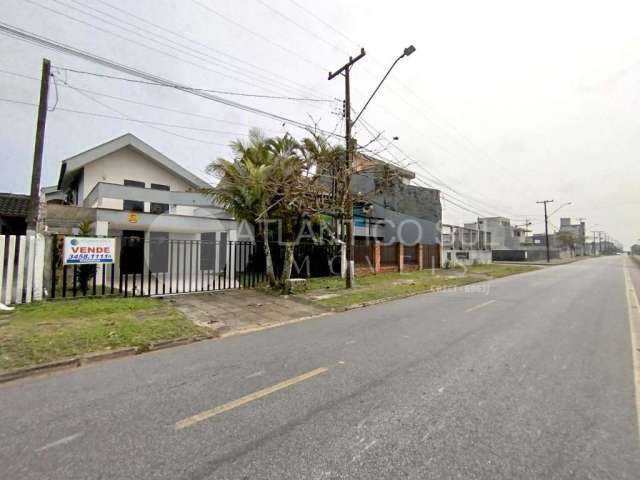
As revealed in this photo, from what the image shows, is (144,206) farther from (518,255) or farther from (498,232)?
(498,232)

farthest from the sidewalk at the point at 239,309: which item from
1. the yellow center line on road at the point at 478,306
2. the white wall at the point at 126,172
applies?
the white wall at the point at 126,172

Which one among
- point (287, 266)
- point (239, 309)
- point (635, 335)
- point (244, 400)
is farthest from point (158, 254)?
point (635, 335)

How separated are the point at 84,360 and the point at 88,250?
5.48 meters

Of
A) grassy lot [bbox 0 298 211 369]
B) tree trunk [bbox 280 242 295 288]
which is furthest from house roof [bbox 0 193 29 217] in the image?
tree trunk [bbox 280 242 295 288]

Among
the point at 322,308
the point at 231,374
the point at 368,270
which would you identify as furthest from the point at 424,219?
the point at 231,374

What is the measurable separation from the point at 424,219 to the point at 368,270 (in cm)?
1039

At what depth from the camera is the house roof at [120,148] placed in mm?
16750

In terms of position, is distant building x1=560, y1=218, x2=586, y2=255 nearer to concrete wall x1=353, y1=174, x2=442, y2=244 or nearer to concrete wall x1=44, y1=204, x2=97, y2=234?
concrete wall x1=353, y1=174, x2=442, y2=244

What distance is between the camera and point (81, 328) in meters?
6.45

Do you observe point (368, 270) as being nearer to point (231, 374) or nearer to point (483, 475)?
point (231, 374)

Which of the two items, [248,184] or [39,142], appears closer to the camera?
[39,142]

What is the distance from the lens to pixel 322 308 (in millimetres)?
9875

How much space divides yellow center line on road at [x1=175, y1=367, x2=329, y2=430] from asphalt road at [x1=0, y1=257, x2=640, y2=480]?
0.07ft

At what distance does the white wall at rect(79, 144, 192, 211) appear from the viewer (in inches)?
702
